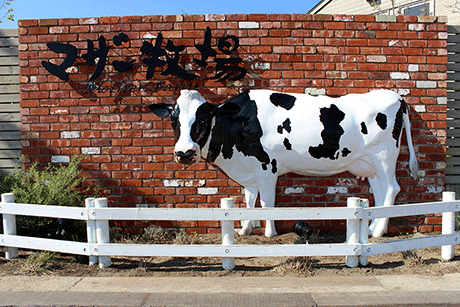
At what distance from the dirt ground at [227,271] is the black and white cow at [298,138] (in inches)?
28.7

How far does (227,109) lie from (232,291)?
1.99 metres

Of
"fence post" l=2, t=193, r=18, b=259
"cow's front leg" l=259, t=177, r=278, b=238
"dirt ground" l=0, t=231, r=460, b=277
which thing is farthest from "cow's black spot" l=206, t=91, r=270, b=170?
"fence post" l=2, t=193, r=18, b=259

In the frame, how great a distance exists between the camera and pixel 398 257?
3.75 m

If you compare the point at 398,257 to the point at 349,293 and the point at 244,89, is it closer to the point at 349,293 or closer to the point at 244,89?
the point at 349,293

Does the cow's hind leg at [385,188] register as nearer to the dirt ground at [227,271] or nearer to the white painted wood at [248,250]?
the dirt ground at [227,271]

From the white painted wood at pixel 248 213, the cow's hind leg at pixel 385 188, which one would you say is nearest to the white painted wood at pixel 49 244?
the white painted wood at pixel 248 213

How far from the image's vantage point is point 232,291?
2900mm

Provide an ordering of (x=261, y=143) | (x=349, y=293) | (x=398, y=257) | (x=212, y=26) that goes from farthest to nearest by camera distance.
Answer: (x=212, y=26) → (x=261, y=143) → (x=398, y=257) → (x=349, y=293)

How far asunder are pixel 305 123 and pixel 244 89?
102cm

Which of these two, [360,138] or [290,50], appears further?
[290,50]

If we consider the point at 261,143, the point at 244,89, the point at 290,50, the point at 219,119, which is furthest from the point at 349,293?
the point at 290,50

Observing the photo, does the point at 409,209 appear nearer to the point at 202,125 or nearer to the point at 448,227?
the point at 448,227

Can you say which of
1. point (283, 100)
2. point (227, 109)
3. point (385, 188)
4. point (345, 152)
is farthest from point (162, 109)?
point (385, 188)

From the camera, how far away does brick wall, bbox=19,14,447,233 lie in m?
4.49
